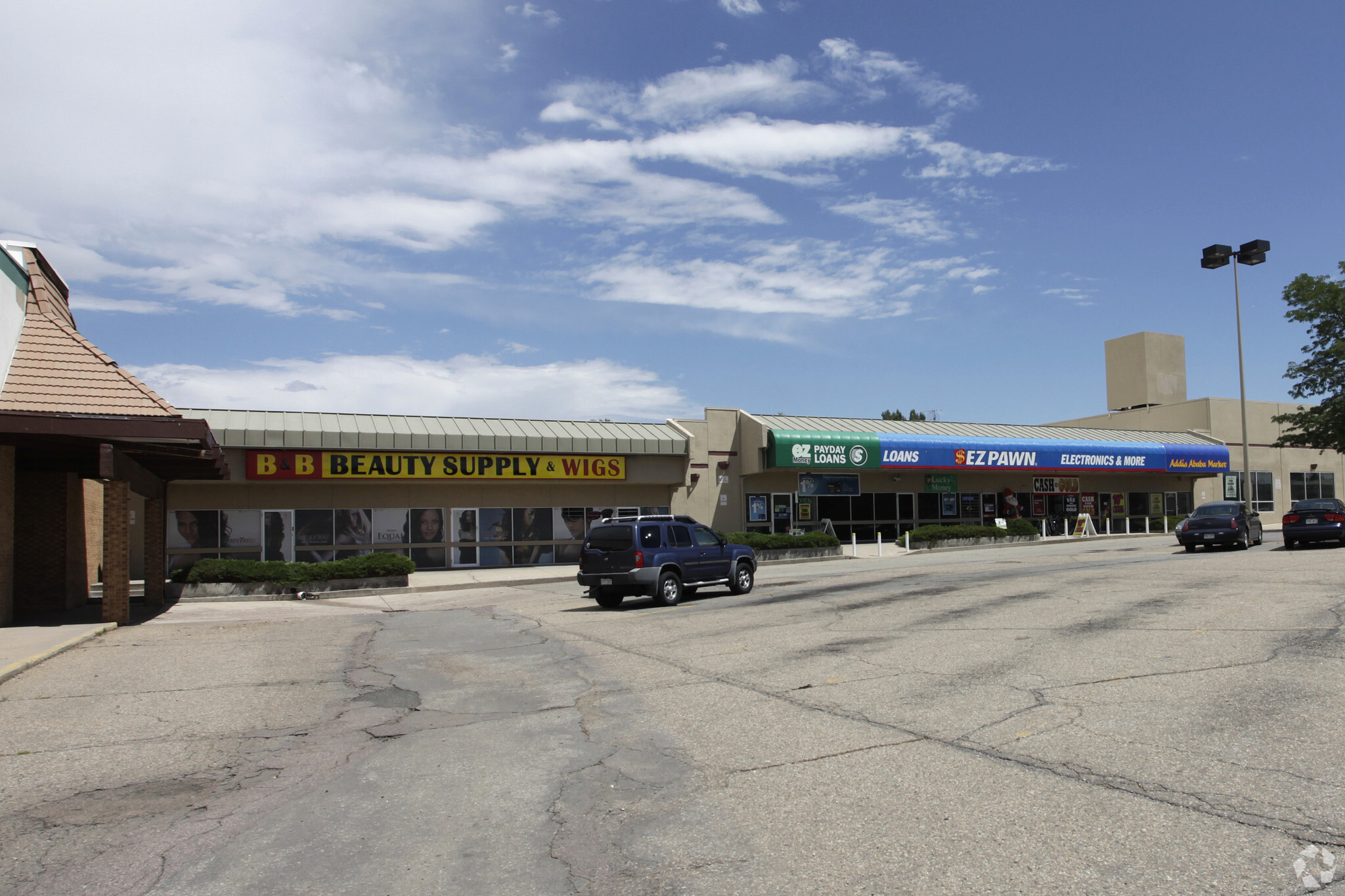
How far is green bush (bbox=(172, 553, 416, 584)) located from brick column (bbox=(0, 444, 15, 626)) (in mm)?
6240

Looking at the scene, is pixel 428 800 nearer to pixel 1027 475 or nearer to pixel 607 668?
pixel 607 668

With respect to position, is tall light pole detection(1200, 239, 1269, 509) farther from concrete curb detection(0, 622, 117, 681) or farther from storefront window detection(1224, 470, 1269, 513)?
concrete curb detection(0, 622, 117, 681)

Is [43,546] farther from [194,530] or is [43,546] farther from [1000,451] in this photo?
[1000,451]

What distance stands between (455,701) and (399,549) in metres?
22.6

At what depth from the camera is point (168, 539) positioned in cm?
2847

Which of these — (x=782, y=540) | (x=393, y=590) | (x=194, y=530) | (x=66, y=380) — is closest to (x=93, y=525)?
(x=194, y=530)

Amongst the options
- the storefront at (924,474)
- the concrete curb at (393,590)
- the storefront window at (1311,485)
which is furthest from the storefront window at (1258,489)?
the concrete curb at (393,590)

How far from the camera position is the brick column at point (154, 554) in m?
21.5

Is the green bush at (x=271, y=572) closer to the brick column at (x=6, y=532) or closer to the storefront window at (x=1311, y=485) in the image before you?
the brick column at (x=6, y=532)

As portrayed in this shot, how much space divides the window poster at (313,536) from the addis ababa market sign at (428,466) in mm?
1452

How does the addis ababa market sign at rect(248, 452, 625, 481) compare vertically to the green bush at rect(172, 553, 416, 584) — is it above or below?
above

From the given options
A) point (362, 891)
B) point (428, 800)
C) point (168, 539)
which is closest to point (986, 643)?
point (428, 800)

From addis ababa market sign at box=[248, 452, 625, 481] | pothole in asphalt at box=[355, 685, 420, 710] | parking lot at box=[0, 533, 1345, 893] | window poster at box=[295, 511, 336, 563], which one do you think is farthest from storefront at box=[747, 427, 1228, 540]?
pothole in asphalt at box=[355, 685, 420, 710]

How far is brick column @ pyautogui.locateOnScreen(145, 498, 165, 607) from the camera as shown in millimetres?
21500
